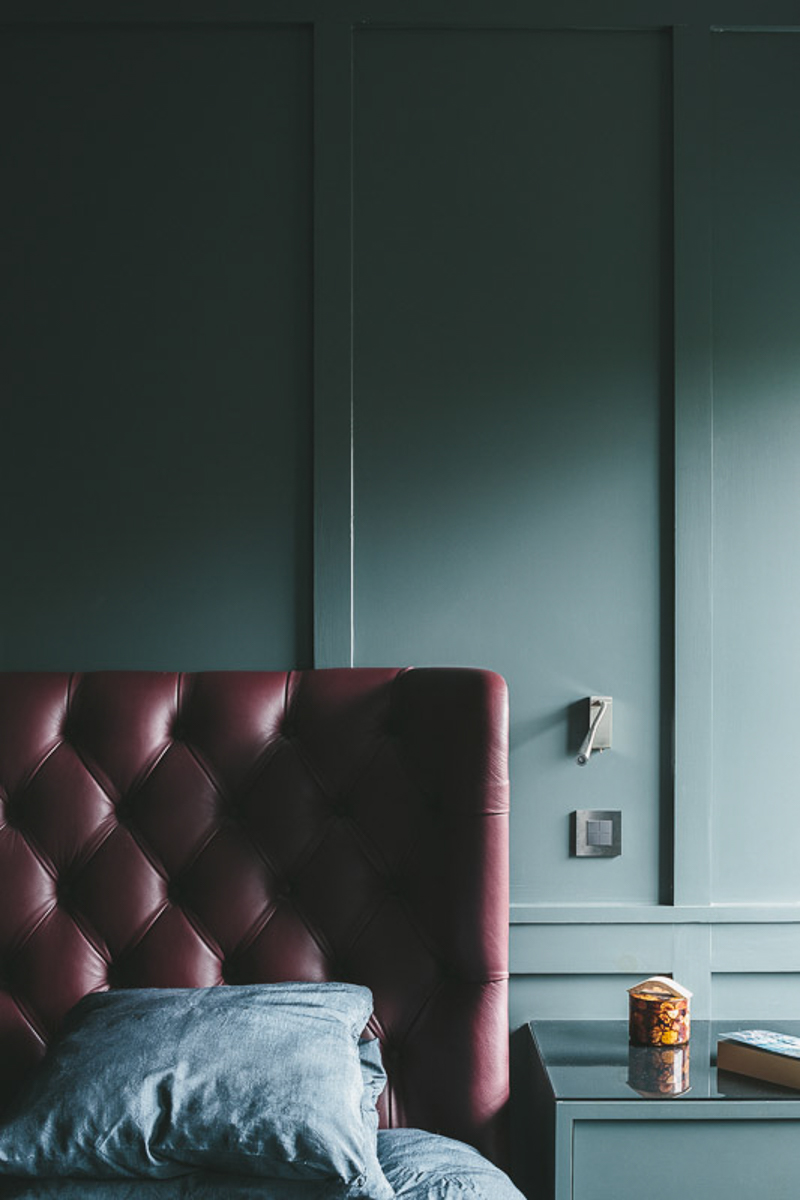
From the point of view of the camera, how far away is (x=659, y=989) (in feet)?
5.70

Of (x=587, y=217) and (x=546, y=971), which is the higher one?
(x=587, y=217)

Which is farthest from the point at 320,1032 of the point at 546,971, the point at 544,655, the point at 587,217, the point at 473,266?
the point at 587,217

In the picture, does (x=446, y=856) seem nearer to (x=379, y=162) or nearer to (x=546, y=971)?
(x=546, y=971)

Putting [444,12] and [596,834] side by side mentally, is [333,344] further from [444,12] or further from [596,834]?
[596,834]

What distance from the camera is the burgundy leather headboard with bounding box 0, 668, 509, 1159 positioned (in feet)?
5.63

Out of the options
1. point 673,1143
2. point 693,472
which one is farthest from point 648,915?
point 693,472

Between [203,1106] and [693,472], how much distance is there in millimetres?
1383

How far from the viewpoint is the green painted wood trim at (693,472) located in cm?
195

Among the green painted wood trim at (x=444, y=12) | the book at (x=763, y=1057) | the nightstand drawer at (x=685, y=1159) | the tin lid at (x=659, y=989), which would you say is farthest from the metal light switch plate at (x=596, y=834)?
the green painted wood trim at (x=444, y=12)

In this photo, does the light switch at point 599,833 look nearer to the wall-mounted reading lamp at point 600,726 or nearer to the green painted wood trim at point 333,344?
the wall-mounted reading lamp at point 600,726

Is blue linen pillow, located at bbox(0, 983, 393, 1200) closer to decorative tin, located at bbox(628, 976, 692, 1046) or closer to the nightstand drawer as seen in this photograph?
the nightstand drawer

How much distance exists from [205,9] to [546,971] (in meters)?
1.95

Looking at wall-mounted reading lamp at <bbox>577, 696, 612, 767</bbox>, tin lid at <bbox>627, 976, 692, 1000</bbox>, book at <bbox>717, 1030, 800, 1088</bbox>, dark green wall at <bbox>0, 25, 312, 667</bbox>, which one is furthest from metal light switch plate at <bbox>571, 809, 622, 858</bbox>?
dark green wall at <bbox>0, 25, 312, 667</bbox>

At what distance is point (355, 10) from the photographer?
6.50 feet
